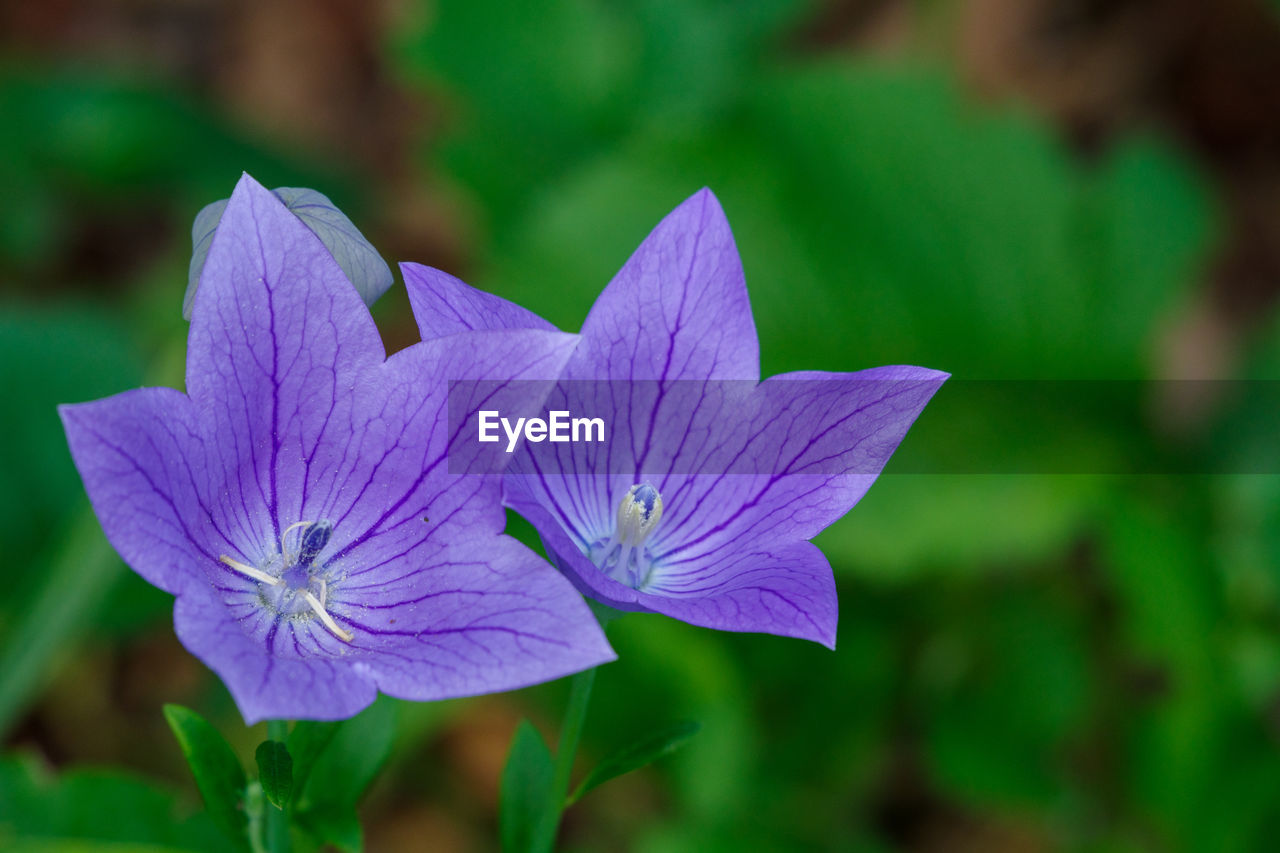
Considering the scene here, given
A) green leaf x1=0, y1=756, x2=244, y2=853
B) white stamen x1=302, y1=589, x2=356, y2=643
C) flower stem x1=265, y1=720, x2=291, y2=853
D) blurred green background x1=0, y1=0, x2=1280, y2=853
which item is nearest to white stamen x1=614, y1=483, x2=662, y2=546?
white stamen x1=302, y1=589, x2=356, y2=643

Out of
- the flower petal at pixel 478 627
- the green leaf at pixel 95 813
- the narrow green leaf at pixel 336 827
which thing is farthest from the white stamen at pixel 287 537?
the green leaf at pixel 95 813

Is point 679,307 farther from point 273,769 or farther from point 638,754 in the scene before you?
point 273,769

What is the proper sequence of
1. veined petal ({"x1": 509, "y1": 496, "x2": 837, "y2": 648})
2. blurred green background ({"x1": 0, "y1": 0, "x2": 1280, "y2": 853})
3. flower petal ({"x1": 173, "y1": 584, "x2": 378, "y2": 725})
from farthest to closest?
blurred green background ({"x1": 0, "y1": 0, "x2": 1280, "y2": 853}) → veined petal ({"x1": 509, "y1": 496, "x2": 837, "y2": 648}) → flower petal ({"x1": 173, "y1": 584, "x2": 378, "y2": 725})

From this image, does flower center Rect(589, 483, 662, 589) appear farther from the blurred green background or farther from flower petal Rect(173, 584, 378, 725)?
the blurred green background

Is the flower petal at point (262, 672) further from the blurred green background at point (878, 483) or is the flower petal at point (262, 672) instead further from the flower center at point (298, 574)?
the blurred green background at point (878, 483)

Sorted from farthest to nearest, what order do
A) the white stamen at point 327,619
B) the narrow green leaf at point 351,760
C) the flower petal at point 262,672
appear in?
the narrow green leaf at point 351,760 < the white stamen at point 327,619 < the flower petal at point 262,672
